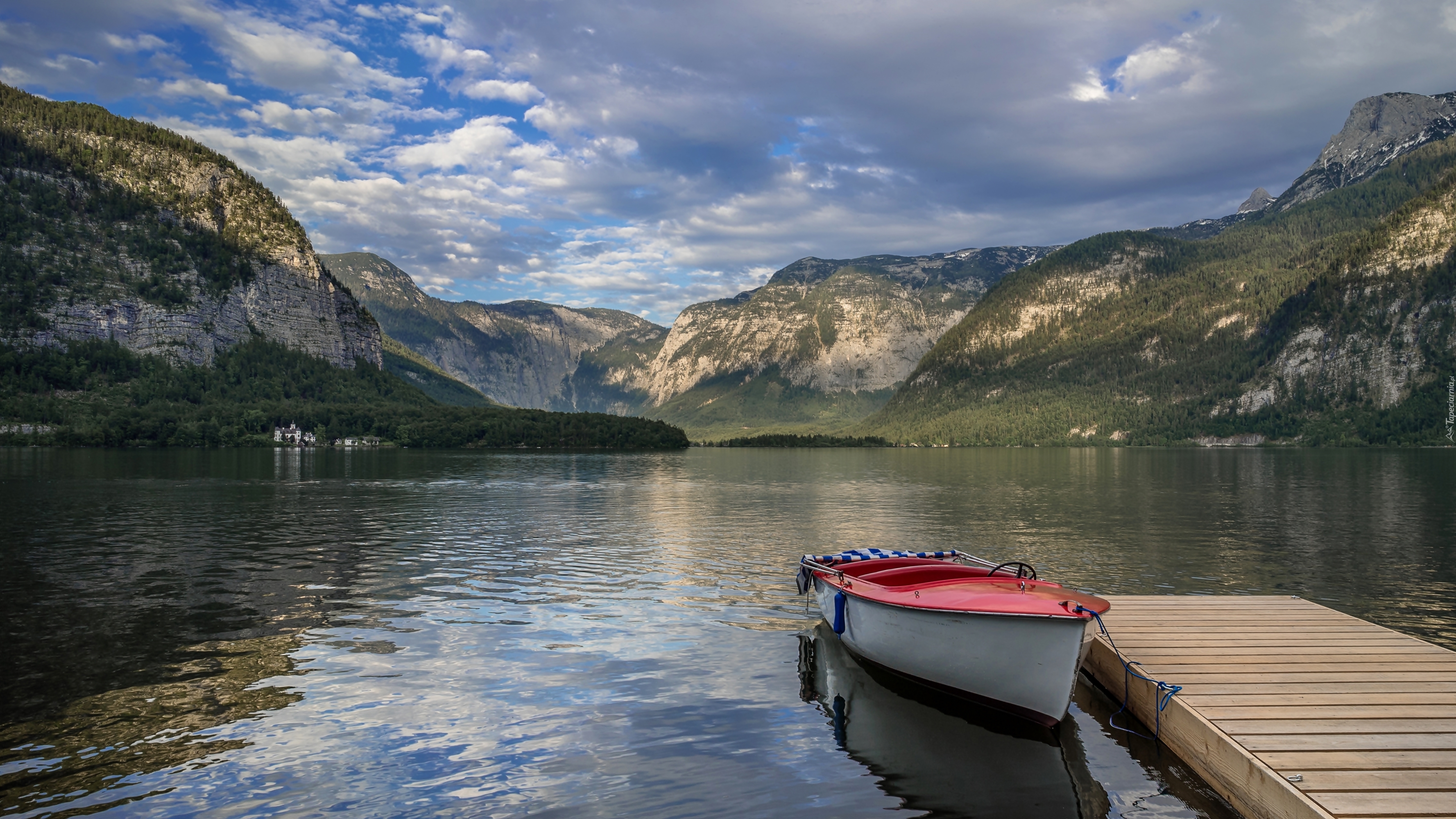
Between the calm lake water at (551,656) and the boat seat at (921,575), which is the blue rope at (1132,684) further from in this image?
the boat seat at (921,575)

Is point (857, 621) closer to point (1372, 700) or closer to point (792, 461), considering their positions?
point (1372, 700)

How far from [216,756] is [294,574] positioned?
23.9m

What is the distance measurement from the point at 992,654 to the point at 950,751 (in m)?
2.36

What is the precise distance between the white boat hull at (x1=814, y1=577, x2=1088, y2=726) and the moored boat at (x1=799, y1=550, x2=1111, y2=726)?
0.02 metres

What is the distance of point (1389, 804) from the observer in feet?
36.4

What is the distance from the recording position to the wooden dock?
1180 cm

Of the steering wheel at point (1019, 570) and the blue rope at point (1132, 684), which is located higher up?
the steering wheel at point (1019, 570)

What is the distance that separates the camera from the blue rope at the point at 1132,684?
16547mm

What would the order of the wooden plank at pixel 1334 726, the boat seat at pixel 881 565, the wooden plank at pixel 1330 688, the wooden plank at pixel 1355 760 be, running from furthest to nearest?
the boat seat at pixel 881 565
the wooden plank at pixel 1330 688
the wooden plank at pixel 1334 726
the wooden plank at pixel 1355 760

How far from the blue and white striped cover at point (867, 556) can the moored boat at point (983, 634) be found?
12.7 feet

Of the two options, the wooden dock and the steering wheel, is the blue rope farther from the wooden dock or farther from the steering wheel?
the steering wheel

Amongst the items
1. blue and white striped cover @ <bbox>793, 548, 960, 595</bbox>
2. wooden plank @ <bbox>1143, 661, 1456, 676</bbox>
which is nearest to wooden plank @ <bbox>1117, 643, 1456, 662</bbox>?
wooden plank @ <bbox>1143, 661, 1456, 676</bbox>

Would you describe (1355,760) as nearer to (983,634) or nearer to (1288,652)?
(983,634)

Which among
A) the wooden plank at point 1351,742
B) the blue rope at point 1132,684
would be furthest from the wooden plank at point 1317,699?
the wooden plank at point 1351,742
